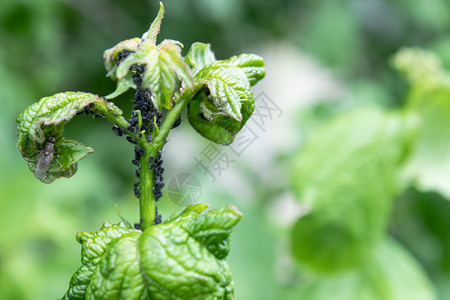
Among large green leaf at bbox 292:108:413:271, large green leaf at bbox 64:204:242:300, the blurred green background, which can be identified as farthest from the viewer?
the blurred green background

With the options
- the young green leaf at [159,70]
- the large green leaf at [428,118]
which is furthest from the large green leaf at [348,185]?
the young green leaf at [159,70]

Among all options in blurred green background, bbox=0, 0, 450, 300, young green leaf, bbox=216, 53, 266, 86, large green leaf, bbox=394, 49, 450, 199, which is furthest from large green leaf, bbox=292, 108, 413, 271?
young green leaf, bbox=216, 53, 266, 86

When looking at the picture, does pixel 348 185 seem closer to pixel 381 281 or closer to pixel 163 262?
pixel 381 281

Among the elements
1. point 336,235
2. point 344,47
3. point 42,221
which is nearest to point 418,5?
point 344,47

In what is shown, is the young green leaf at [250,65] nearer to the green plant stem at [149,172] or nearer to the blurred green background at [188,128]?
the green plant stem at [149,172]

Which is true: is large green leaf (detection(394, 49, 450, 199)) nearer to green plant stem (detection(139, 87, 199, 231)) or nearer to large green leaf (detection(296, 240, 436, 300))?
large green leaf (detection(296, 240, 436, 300))

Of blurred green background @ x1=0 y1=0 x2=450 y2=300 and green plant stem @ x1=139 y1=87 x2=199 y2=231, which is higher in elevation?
blurred green background @ x1=0 y1=0 x2=450 y2=300

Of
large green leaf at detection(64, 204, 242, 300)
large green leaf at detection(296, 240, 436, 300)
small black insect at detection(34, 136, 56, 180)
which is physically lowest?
large green leaf at detection(64, 204, 242, 300)

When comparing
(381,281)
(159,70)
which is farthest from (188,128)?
(159,70)
